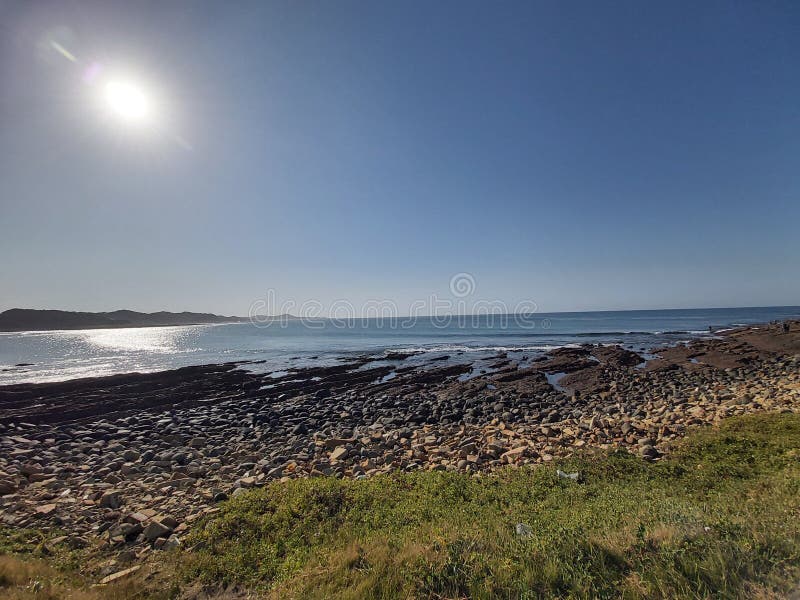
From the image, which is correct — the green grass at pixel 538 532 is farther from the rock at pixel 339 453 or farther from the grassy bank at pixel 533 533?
the rock at pixel 339 453

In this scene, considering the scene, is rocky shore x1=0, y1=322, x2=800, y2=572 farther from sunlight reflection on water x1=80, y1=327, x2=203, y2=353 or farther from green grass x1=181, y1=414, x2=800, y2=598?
sunlight reflection on water x1=80, y1=327, x2=203, y2=353

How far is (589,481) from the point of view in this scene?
7.28 metres

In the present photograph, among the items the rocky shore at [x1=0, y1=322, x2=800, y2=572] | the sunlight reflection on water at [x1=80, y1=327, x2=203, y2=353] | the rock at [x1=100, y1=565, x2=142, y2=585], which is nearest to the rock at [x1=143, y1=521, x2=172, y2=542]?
the rocky shore at [x1=0, y1=322, x2=800, y2=572]

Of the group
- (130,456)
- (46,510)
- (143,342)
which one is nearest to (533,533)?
(46,510)

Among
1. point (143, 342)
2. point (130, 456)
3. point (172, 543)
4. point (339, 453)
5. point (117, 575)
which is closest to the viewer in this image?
point (117, 575)

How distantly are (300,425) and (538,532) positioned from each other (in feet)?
40.8

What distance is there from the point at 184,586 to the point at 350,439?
25.3 feet

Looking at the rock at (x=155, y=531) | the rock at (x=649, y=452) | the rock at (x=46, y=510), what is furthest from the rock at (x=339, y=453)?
the rock at (x=649, y=452)

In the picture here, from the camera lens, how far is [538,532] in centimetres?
487

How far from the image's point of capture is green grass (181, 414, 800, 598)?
3.61 m

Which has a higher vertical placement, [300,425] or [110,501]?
[110,501]

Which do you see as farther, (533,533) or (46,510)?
(46,510)

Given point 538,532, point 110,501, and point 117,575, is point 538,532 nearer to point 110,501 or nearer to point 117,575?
point 117,575

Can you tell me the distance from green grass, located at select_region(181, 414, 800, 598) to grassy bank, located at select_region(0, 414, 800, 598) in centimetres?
2
